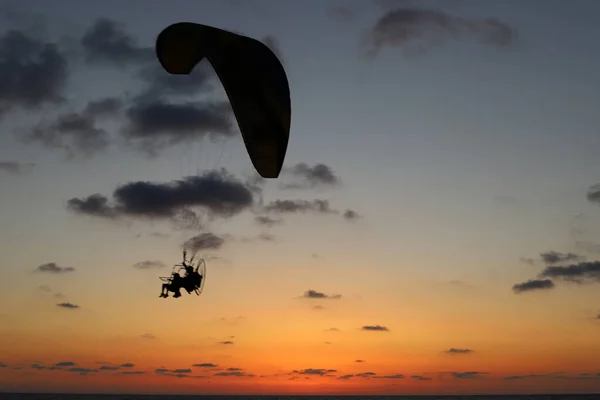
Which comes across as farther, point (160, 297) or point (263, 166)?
point (263, 166)

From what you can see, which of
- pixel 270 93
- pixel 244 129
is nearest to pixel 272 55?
pixel 270 93

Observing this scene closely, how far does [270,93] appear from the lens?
2759cm

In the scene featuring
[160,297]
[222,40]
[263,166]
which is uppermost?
[222,40]

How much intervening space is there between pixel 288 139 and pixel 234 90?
304 centimetres

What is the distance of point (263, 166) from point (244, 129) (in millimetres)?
1816

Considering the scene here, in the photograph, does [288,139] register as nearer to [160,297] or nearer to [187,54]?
[187,54]

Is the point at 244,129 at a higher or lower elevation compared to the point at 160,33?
lower

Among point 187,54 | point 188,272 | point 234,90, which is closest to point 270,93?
point 234,90

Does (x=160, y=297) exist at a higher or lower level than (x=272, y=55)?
lower

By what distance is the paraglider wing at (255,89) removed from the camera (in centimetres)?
2730

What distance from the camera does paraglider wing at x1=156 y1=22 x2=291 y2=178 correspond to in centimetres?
2730

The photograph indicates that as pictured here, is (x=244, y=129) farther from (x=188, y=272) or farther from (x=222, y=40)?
(x=188, y=272)

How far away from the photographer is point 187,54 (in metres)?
26.1

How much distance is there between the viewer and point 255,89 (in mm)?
27859
